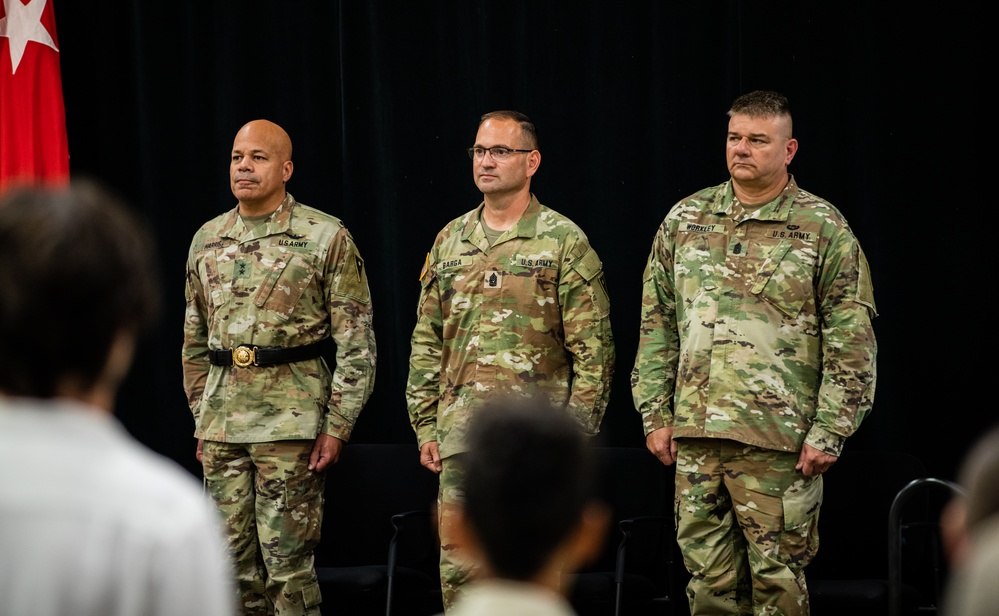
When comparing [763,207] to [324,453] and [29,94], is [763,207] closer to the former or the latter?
[324,453]

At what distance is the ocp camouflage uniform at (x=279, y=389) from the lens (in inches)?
170

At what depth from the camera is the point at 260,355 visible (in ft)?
14.4

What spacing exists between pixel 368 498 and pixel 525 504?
134 inches

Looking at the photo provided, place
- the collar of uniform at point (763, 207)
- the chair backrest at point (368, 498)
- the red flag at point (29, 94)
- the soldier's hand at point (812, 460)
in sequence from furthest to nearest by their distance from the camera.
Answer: the red flag at point (29, 94)
the chair backrest at point (368, 498)
the collar of uniform at point (763, 207)
the soldier's hand at point (812, 460)

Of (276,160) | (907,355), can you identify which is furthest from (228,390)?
(907,355)

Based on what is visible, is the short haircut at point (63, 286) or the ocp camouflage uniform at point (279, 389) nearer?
the short haircut at point (63, 286)

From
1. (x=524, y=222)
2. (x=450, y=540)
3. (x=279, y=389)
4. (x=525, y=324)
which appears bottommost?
(x=450, y=540)

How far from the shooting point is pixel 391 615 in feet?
13.8

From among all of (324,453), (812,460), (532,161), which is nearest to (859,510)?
(812,460)

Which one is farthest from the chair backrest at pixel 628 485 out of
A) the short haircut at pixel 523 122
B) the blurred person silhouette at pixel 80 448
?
the blurred person silhouette at pixel 80 448

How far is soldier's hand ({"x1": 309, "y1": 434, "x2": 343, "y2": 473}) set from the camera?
4371mm

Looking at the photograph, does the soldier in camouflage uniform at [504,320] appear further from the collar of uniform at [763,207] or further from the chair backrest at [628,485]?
the collar of uniform at [763,207]

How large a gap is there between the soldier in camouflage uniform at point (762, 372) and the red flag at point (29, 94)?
277 cm

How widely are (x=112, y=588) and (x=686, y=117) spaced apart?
4060 mm
